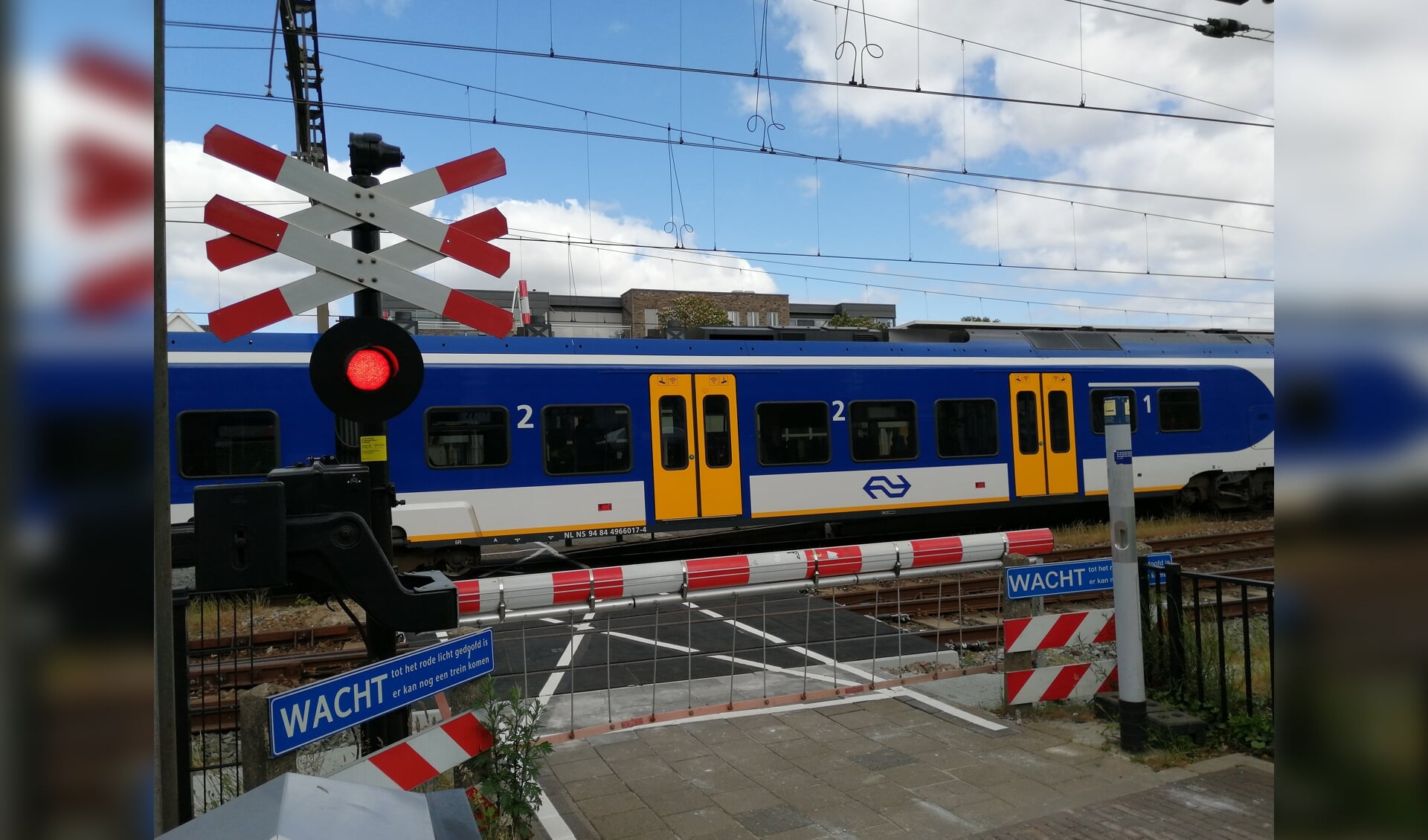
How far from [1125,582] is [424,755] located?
4.06m

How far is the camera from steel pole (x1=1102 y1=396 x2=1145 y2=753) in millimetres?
5379

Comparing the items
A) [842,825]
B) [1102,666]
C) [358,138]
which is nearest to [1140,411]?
[1102,666]

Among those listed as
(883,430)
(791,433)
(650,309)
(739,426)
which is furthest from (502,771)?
(650,309)

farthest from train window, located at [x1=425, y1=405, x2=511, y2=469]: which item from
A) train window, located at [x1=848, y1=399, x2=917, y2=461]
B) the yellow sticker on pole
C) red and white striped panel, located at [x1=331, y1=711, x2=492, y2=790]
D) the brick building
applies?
the brick building

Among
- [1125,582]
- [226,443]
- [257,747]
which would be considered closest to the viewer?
[257,747]

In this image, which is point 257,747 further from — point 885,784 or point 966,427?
point 966,427

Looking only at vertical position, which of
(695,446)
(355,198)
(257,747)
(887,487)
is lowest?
(257,747)

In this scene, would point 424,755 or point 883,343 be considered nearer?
point 424,755

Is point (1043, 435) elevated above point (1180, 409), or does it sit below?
below

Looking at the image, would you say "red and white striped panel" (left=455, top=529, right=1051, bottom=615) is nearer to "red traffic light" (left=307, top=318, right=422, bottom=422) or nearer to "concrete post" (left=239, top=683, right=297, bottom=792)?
"concrete post" (left=239, top=683, right=297, bottom=792)

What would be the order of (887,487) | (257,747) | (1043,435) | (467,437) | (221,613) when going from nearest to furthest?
(257,747), (221,613), (467,437), (887,487), (1043,435)

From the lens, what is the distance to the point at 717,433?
1259 cm

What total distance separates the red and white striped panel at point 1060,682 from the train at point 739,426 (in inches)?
260

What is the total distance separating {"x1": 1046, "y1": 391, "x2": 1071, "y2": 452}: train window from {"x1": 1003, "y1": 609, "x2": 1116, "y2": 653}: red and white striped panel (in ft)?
29.6
